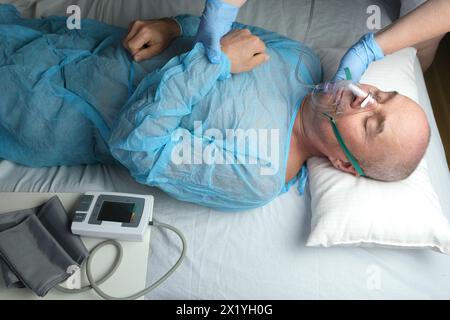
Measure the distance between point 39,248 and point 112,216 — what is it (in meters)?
0.19

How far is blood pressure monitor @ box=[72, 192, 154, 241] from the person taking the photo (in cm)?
108

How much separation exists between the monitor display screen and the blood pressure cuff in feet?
0.29

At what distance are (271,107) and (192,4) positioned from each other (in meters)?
0.83

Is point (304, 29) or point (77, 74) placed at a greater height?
point (304, 29)

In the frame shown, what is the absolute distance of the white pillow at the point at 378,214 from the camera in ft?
4.35

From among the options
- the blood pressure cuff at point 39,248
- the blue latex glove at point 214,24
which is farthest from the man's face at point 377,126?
the blood pressure cuff at point 39,248

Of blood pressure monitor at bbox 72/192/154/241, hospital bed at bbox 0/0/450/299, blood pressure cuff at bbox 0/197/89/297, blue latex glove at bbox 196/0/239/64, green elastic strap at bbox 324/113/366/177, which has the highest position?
blue latex glove at bbox 196/0/239/64

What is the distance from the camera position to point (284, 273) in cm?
139

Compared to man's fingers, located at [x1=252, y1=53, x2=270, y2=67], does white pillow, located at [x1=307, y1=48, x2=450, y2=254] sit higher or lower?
lower

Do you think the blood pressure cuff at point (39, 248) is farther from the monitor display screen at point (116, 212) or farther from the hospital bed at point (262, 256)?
the hospital bed at point (262, 256)

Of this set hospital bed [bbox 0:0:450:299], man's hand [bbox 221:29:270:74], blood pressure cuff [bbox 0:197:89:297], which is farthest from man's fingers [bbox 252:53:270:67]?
blood pressure cuff [bbox 0:197:89:297]

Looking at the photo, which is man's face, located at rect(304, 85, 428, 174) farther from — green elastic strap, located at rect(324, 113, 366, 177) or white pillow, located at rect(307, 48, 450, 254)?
white pillow, located at rect(307, 48, 450, 254)

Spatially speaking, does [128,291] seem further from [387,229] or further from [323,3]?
[323,3]
